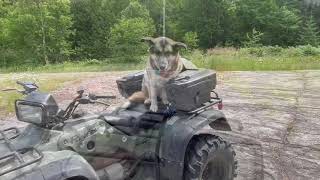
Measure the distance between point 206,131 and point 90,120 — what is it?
1.11m

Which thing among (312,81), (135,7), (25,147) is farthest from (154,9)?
(25,147)

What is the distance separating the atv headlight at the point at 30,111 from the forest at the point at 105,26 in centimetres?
1891

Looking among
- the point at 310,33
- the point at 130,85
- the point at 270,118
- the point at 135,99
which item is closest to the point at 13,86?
the point at 270,118

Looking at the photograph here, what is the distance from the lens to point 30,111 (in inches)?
148

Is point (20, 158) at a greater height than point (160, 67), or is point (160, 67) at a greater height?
point (160, 67)

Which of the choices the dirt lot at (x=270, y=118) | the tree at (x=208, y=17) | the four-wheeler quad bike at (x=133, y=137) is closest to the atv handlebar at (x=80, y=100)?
the four-wheeler quad bike at (x=133, y=137)

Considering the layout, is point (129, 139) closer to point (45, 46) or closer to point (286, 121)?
point (286, 121)

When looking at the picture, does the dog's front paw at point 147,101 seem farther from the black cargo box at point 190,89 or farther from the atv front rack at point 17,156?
the atv front rack at point 17,156

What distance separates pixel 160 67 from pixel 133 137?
74 centimetres

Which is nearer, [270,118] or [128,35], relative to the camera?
[270,118]

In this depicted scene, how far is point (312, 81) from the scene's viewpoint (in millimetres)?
11805

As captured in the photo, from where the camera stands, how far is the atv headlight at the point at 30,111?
12.1 feet

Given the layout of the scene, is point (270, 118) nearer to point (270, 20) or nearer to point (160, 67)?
point (160, 67)

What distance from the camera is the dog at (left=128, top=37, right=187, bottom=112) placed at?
174 inches
